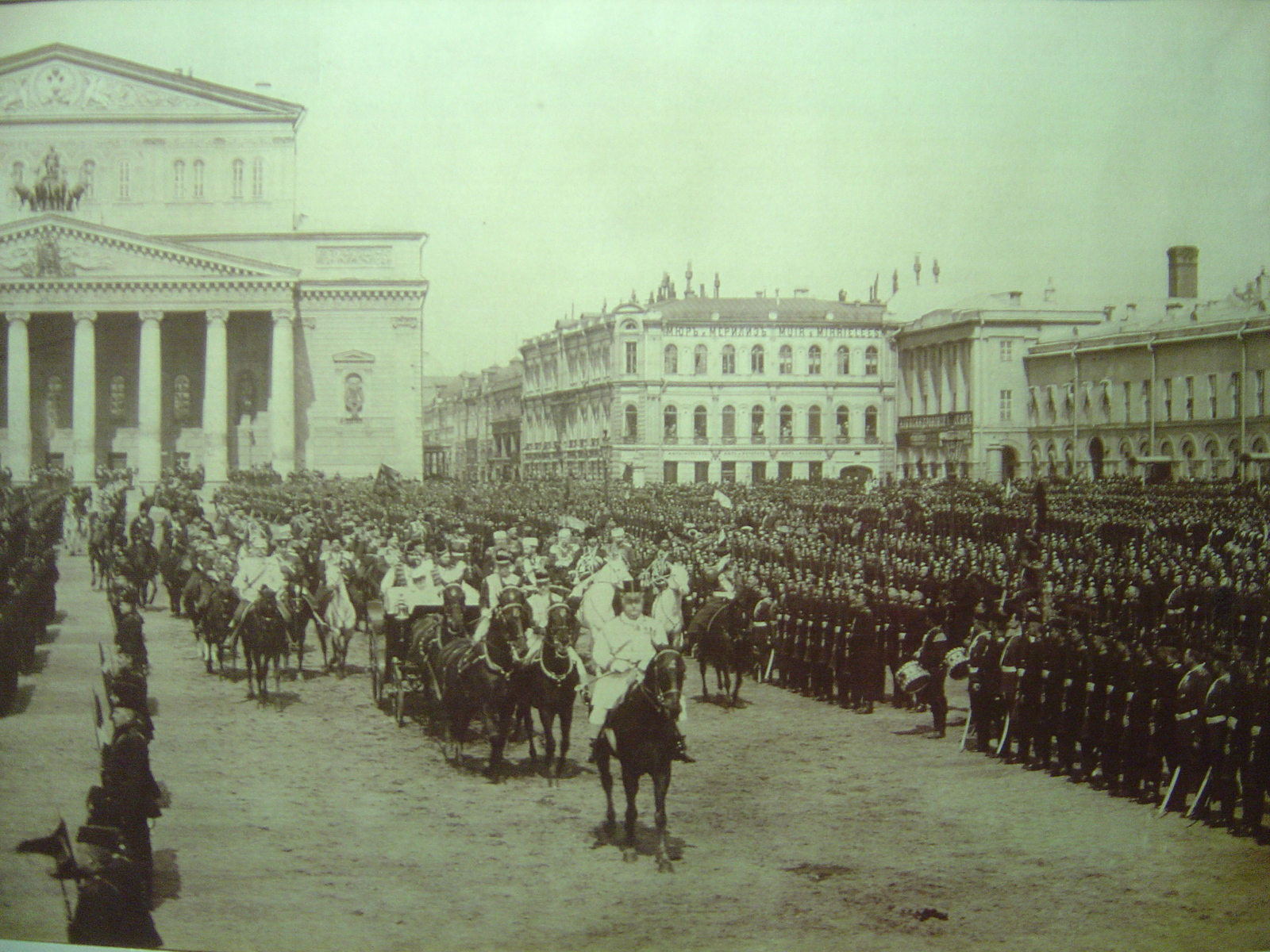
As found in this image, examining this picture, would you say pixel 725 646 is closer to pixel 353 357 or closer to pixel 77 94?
pixel 77 94

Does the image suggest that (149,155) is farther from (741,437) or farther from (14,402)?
(741,437)

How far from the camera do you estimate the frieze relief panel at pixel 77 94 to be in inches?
350

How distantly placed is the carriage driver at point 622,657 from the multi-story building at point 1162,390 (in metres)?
4.03

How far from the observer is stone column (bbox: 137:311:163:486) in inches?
516

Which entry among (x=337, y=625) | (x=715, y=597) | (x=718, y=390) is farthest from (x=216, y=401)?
(x=718, y=390)

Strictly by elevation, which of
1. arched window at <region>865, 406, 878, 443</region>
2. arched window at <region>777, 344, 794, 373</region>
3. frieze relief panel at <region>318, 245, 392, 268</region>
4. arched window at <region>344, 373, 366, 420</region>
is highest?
frieze relief panel at <region>318, 245, 392, 268</region>

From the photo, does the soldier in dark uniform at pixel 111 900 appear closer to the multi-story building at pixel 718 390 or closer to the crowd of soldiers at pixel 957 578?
the crowd of soldiers at pixel 957 578

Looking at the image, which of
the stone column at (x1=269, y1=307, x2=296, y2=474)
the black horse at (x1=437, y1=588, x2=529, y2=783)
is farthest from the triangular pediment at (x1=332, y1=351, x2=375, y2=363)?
the black horse at (x1=437, y1=588, x2=529, y2=783)

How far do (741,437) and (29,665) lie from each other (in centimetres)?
641

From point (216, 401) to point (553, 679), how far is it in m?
12.7

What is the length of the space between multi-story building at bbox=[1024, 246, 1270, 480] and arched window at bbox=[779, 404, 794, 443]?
2228 millimetres

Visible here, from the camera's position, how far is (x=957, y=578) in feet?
36.1

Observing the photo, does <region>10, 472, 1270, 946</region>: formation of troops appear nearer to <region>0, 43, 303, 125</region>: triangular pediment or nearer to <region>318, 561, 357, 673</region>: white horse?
<region>318, 561, 357, 673</region>: white horse

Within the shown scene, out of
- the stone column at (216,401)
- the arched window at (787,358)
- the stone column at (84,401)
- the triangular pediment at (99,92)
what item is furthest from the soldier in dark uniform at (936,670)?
the stone column at (216,401)
